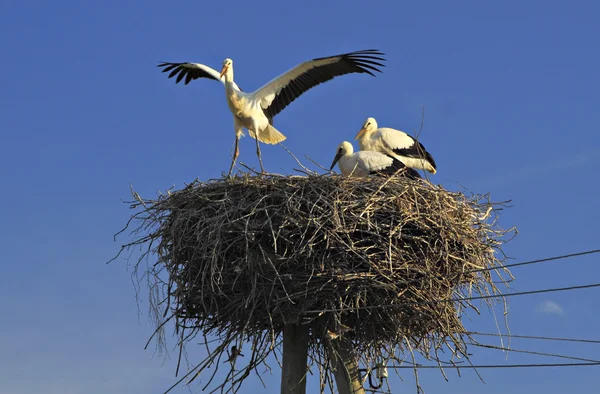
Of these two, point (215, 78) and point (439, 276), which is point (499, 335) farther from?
point (215, 78)

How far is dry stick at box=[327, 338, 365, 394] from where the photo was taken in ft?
24.9

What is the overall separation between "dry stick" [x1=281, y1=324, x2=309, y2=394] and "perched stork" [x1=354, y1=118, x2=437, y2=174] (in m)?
2.59

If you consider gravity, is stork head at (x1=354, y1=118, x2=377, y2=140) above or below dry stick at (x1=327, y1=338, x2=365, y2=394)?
above

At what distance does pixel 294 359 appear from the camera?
763 centimetres

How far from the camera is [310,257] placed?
705cm

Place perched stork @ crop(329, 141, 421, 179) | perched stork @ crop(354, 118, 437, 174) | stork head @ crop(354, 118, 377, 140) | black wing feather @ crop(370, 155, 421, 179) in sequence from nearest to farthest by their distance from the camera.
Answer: black wing feather @ crop(370, 155, 421, 179)
perched stork @ crop(329, 141, 421, 179)
perched stork @ crop(354, 118, 437, 174)
stork head @ crop(354, 118, 377, 140)

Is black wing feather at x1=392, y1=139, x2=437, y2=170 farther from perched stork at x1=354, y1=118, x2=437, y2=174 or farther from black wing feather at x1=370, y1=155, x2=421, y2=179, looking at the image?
black wing feather at x1=370, y1=155, x2=421, y2=179

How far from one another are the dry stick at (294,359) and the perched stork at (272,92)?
2337mm

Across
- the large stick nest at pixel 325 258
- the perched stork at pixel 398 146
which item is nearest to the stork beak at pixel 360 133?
the perched stork at pixel 398 146

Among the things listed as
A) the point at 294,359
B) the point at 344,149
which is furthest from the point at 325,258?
the point at 344,149

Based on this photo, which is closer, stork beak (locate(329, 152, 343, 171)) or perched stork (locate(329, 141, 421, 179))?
perched stork (locate(329, 141, 421, 179))

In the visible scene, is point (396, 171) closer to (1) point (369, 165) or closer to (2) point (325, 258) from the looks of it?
(1) point (369, 165)

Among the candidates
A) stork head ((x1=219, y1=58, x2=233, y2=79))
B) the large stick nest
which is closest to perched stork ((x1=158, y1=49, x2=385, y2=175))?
stork head ((x1=219, y1=58, x2=233, y2=79))

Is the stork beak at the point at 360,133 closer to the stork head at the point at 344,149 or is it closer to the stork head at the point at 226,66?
the stork head at the point at 344,149
